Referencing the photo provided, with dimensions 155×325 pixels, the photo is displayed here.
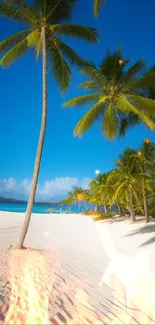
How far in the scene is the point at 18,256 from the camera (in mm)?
8773

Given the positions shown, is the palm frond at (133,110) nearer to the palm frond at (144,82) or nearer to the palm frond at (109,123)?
the palm frond at (109,123)

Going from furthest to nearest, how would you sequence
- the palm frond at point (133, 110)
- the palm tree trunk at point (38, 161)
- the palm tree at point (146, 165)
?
1. the palm tree at point (146, 165)
2. the palm frond at point (133, 110)
3. the palm tree trunk at point (38, 161)

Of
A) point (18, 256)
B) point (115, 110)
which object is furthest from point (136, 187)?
point (18, 256)

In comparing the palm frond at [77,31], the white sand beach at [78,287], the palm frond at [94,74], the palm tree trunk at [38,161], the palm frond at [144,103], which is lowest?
the white sand beach at [78,287]

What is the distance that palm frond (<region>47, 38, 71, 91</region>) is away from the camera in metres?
11.8

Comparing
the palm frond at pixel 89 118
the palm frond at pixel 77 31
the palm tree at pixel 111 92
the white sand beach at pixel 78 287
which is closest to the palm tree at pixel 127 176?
the palm tree at pixel 111 92

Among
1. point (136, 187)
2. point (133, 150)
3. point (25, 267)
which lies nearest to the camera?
point (25, 267)

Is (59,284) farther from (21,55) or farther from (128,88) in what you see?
(128,88)

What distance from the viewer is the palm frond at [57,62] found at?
1175 centimetres

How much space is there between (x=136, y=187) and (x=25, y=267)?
1205 centimetres

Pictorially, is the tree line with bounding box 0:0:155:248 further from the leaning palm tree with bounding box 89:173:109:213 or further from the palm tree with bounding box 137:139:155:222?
the leaning palm tree with bounding box 89:173:109:213

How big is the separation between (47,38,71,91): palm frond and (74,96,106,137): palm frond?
96.1 inches

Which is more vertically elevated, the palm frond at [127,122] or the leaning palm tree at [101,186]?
the palm frond at [127,122]

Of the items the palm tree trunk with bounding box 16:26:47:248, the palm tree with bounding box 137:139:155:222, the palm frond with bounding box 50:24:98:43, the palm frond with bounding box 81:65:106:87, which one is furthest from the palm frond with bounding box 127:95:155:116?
the palm tree with bounding box 137:139:155:222
